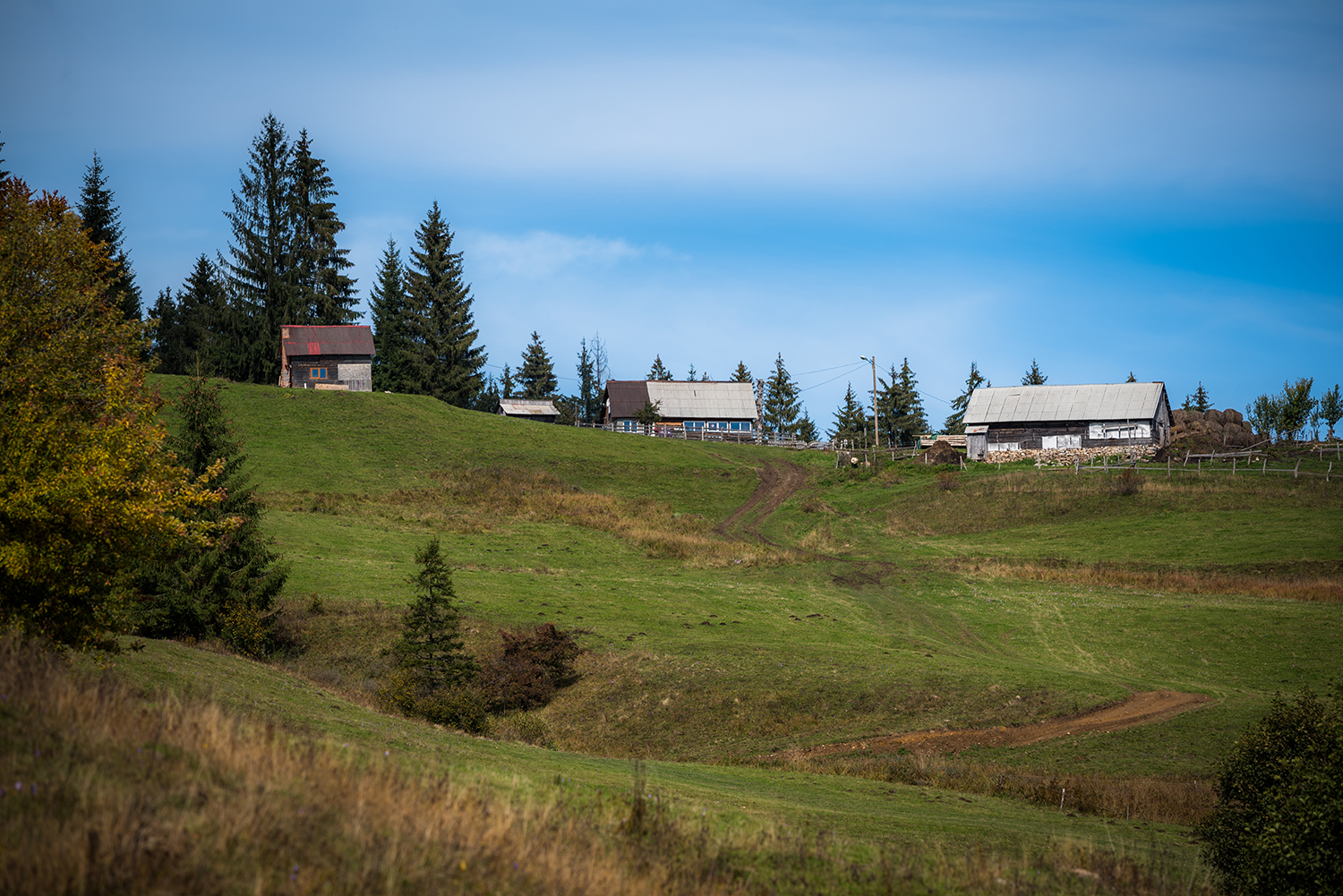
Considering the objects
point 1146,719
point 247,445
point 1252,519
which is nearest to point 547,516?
point 247,445

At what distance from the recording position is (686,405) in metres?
116

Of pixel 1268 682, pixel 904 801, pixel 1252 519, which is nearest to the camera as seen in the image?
pixel 904 801

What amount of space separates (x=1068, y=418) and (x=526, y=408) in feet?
A: 238

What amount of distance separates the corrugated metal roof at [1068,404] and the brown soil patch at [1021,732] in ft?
215

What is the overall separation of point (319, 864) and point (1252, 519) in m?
63.7

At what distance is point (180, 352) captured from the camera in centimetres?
10419

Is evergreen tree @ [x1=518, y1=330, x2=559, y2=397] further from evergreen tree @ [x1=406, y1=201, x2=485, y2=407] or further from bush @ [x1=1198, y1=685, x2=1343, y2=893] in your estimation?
bush @ [x1=1198, y1=685, x2=1343, y2=893]

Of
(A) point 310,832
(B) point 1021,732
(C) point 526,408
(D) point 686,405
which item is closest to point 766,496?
(D) point 686,405

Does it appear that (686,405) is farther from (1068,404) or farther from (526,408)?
(1068,404)

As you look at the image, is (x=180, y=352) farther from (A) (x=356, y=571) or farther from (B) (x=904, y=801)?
(B) (x=904, y=801)

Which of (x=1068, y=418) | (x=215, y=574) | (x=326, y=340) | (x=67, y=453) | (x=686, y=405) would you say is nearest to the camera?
(x=67, y=453)

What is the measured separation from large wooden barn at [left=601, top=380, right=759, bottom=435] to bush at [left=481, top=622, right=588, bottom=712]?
3144 inches

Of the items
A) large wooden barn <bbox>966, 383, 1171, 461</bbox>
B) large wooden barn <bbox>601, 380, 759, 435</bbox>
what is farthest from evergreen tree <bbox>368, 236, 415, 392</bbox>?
large wooden barn <bbox>966, 383, 1171, 461</bbox>

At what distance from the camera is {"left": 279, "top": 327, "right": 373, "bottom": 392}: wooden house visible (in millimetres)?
90062
